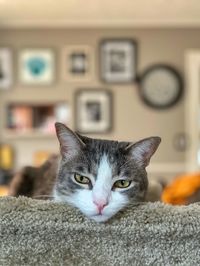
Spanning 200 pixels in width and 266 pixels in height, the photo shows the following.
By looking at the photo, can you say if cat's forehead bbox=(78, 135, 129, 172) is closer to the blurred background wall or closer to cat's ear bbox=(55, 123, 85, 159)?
cat's ear bbox=(55, 123, 85, 159)

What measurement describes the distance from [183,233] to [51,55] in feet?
13.4

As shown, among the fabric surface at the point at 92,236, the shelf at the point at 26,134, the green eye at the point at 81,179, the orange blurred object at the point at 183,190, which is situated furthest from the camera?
the shelf at the point at 26,134

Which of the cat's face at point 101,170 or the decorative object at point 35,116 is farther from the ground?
the cat's face at point 101,170

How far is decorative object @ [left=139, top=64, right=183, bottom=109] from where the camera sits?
187 inches

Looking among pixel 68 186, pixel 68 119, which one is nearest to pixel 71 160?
pixel 68 186

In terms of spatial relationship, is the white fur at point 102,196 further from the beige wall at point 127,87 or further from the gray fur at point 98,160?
the beige wall at point 127,87

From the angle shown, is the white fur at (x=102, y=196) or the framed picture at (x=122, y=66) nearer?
the white fur at (x=102, y=196)

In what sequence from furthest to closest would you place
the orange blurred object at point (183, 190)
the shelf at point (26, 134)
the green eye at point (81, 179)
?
the shelf at point (26, 134)
the orange blurred object at point (183, 190)
the green eye at point (81, 179)

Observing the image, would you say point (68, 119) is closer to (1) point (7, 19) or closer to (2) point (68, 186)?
(1) point (7, 19)

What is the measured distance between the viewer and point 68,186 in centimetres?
94

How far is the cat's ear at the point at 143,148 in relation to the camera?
930 millimetres

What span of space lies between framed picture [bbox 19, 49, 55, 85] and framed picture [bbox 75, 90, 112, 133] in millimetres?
356

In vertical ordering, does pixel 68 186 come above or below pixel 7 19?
below

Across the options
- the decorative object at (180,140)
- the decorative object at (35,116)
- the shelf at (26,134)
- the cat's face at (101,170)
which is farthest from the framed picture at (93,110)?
the cat's face at (101,170)
